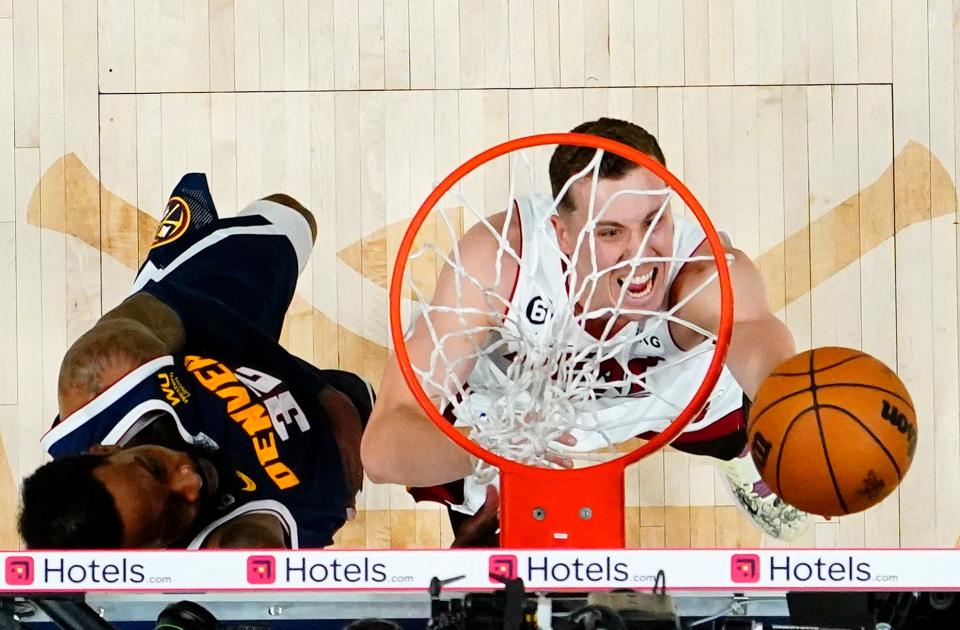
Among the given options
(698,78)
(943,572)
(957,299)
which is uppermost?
(698,78)

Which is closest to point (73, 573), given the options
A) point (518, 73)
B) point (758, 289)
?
point (758, 289)

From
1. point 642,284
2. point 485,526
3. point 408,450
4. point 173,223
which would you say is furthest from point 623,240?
point 173,223

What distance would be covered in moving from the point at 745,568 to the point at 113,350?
137cm

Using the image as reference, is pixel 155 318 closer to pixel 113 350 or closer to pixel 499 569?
pixel 113 350

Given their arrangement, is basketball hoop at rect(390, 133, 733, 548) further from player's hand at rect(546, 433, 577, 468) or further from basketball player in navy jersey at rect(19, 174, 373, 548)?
basketball player in navy jersey at rect(19, 174, 373, 548)

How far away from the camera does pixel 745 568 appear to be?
158 cm

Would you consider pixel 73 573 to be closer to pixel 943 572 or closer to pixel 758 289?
pixel 943 572

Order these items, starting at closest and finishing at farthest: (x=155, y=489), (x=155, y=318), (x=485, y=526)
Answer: (x=155, y=489), (x=155, y=318), (x=485, y=526)

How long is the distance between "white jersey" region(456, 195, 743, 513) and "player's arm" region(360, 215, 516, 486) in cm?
7

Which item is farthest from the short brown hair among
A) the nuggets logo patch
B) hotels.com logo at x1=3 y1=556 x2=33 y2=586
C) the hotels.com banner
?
hotels.com logo at x1=3 y1=556 x2=33 y2=586

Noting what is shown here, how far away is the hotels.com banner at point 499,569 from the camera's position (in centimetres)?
158

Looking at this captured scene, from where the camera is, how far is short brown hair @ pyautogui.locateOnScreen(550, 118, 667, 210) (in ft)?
6.55

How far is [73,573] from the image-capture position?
5.22 feet

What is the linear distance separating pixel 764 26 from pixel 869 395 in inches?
61.4
